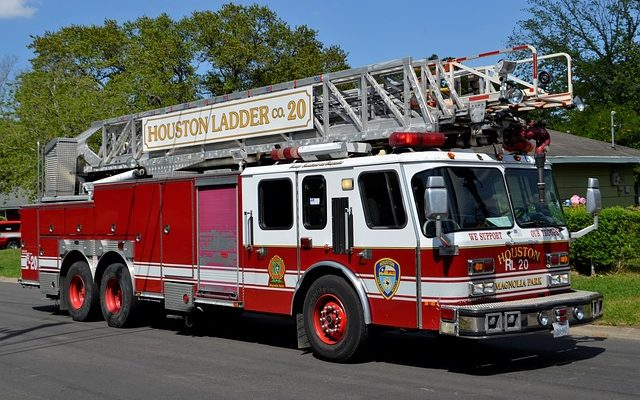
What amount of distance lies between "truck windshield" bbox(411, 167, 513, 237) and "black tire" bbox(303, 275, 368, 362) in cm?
126

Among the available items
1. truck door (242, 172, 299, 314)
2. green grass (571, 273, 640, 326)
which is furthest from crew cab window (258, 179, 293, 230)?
green grass (571, 273, 640, 326)

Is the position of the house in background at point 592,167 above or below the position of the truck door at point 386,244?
above

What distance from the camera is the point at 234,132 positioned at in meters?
11.1

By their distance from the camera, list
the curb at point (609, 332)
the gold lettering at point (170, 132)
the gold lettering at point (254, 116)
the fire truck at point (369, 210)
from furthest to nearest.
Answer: the gold lettering at point (170, 132), the gold lettering at point (254, 116), the curb at point (609, 332), the fire truck at point (369, 210)

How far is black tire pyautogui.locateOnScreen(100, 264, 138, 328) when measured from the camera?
12.2 m

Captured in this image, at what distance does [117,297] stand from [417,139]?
6.44 m

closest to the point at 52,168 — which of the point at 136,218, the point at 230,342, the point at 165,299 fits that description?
the point at 136,218

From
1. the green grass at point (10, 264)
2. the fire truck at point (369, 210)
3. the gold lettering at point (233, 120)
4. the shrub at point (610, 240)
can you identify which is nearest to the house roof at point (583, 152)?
the shrub at point (610, 240)

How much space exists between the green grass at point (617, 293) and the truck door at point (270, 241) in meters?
4.59

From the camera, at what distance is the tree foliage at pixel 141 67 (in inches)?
1261

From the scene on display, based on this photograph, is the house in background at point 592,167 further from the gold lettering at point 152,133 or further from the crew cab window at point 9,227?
the crew cab window at point 9,227

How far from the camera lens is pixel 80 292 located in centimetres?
1350

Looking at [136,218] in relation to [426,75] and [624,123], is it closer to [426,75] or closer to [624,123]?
[426,75]

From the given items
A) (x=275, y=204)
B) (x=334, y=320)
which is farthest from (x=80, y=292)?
(x=334, y=320)
